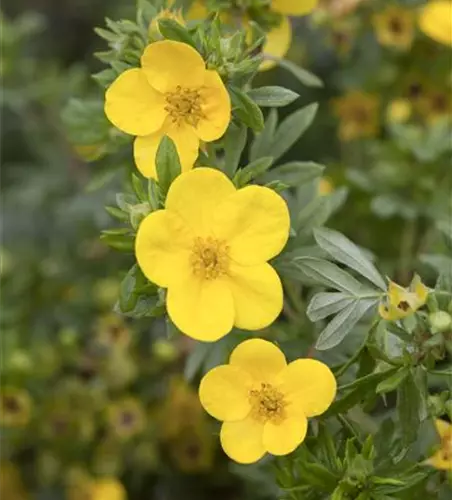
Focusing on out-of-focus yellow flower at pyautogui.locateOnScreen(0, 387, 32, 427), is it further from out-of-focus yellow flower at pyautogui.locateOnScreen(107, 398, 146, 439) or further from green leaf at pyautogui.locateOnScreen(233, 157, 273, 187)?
green leaf at pyautogui.locateOnScreen(233, 157, 273, 187)

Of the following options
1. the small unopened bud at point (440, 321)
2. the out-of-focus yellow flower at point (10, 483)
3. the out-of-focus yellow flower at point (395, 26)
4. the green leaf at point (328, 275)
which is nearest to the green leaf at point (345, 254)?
the green leaf at point (328, 275)

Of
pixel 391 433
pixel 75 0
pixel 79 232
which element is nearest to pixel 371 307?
pixel 391 433

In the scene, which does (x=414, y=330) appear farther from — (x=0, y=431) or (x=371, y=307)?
(x=0, y=431)

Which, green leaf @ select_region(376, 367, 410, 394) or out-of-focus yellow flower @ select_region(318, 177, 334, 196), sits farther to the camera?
out-of-focus yellow flower @ select_region(318, 177, 334, 196)

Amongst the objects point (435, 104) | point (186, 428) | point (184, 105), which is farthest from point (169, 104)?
point (435, 104)

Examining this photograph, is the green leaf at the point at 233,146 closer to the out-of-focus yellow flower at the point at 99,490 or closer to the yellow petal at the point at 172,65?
the yellow petal at the point at 172,65

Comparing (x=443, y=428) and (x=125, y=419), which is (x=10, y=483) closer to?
(x=125, y=419)

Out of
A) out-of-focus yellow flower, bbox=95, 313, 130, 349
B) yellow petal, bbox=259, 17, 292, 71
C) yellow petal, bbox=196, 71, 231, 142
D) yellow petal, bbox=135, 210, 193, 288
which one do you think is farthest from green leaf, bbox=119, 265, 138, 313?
out-of-focus yellow flower, bbox=95, 313, 130, 349

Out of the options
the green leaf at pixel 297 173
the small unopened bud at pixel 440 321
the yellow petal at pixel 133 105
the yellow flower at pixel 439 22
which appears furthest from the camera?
the yellow flower at pixel 439 22
